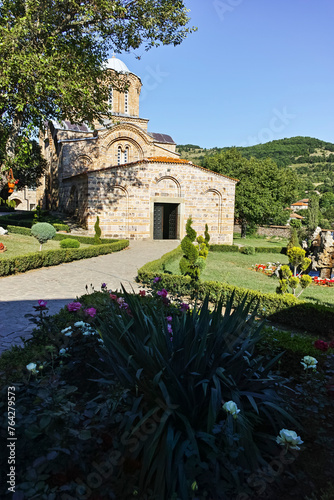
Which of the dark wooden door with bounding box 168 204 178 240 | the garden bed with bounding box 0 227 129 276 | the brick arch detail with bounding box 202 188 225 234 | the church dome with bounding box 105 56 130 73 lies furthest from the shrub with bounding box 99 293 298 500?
the church dome with bounding box 105 56 130 73

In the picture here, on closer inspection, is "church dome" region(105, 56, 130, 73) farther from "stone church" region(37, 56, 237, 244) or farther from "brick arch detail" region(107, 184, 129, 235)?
"brick arch detail" region(107, 184, 129, 235)

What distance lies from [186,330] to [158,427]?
82cm

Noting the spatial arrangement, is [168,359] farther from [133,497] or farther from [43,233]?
[43,233]

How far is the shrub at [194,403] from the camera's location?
197 centimetres

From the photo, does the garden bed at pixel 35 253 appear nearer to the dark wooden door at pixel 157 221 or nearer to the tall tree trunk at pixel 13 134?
the tall tree trunk at pixel 13 134

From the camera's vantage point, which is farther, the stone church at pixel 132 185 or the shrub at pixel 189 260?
the stone church at pixel 132 185

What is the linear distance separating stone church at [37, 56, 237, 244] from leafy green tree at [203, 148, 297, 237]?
265 inches

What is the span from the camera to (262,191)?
30.5 meters

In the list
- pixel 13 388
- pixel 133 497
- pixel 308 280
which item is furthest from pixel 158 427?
pixel 308 280

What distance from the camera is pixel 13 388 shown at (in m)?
2.48

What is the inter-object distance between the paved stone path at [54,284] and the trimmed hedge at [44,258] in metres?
0.22

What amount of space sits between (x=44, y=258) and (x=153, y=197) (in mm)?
12024

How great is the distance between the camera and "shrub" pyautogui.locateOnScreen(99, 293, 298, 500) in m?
1.97

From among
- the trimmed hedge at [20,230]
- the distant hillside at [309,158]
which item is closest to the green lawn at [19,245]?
the trimmed hedge at [20,230]
